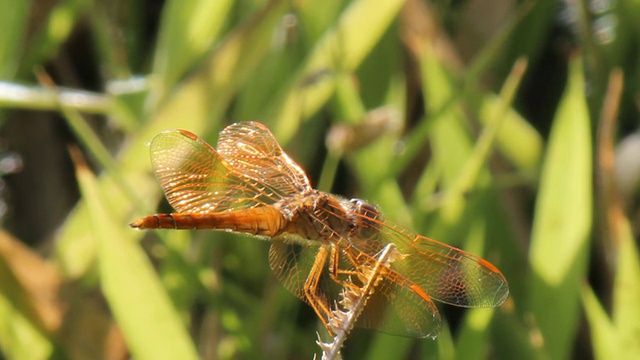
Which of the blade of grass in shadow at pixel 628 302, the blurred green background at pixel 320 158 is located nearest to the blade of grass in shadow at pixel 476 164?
the blurred green background at pixel 320 158

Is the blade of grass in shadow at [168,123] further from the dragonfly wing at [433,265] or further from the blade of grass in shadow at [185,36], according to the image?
the dragonfly wing at [433,265]

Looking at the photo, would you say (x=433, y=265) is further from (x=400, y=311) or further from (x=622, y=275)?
(x=622, y=275)

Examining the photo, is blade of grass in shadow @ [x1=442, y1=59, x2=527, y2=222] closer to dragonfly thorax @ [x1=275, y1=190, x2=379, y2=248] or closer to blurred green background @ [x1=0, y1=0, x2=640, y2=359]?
blurred green background @ [x1=0, y1=0, x2=640, y2=359]

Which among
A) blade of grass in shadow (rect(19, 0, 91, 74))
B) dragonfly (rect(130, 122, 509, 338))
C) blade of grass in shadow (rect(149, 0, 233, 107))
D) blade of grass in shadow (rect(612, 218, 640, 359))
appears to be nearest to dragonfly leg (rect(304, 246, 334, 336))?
dragonfly (rect(130, 122, 509, 338))

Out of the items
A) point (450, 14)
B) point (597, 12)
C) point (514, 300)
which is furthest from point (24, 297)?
point (597, 12)

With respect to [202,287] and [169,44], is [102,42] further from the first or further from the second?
[202,287]

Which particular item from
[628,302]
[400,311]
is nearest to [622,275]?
[628,302]
